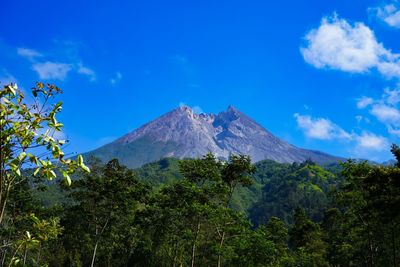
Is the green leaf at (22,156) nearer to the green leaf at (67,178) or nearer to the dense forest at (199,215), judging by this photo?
the green leaf at (67,178)

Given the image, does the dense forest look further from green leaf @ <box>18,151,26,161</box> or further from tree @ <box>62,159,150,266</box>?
green leaf @ <box>18,151,26,161</box>

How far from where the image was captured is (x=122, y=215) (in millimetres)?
36781

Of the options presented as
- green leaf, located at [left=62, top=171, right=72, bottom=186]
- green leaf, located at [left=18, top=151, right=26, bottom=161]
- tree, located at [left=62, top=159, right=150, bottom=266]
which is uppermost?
tree, located at [left=62, top=159, right=150, bottom=266]

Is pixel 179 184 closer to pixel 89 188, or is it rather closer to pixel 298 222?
pixel 89 188

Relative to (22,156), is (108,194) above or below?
above

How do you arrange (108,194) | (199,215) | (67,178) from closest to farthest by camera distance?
(67,178) → (199,215) → (108,194)

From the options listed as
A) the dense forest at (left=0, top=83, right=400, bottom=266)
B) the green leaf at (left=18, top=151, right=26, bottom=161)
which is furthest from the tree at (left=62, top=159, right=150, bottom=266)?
the green leaf at (left=18, top=151, right=26, bottom=161)

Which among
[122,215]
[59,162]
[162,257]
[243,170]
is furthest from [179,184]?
[59,162]

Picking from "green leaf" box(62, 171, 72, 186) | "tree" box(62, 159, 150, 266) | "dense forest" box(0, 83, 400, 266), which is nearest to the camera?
"green leaf" box(62, 171, 72, 186)

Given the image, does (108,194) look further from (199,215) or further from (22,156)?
(22,156)

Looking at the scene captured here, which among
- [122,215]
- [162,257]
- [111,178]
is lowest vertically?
[162,257]

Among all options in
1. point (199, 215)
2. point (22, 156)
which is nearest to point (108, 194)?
point (199, 215)

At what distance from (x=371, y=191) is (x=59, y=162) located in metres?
21.0

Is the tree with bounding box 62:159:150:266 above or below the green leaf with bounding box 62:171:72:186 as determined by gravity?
above
